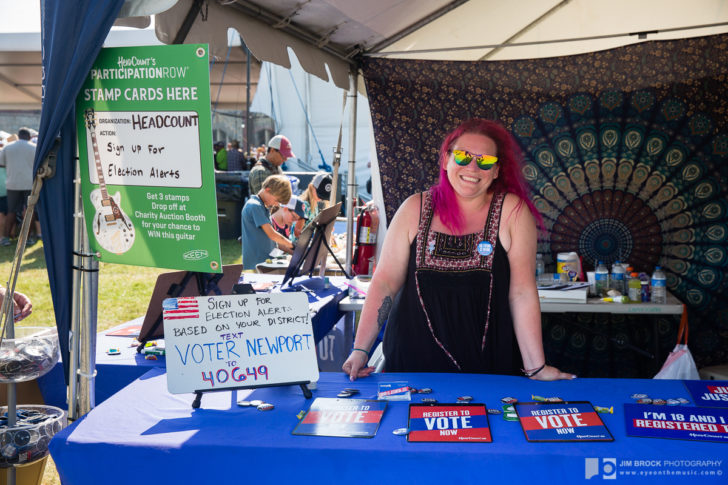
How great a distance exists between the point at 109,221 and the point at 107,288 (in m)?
5.56

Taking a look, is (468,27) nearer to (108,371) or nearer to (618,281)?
(618,281)

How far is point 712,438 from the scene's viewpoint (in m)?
1.45

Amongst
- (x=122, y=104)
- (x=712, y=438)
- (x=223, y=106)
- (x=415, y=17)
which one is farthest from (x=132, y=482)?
(x=223, y=106)

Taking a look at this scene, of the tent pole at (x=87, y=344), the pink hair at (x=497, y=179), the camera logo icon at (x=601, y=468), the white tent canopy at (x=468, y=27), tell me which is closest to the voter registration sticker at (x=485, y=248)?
the pink hair at (x=497, y=179)

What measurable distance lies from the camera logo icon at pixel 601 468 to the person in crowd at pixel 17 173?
966cm

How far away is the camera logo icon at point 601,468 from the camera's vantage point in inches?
54.6

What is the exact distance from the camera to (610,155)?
4230mm

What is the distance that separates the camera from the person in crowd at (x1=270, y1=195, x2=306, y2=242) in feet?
17.7

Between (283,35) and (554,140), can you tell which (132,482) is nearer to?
(283,35)

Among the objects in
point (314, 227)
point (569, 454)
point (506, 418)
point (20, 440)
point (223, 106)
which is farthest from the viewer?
point (223, 106)

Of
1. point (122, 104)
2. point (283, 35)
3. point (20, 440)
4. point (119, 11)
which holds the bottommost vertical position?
point (20, 440)

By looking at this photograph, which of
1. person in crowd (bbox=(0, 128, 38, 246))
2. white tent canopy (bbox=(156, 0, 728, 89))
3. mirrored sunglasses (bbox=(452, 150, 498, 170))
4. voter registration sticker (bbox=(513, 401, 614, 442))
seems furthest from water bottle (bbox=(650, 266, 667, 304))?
person in crowd (bbox=(0, 128, 38, 246))

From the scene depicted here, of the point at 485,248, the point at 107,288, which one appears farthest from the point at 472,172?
the point at 107,288

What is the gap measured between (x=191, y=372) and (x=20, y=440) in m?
0.62
